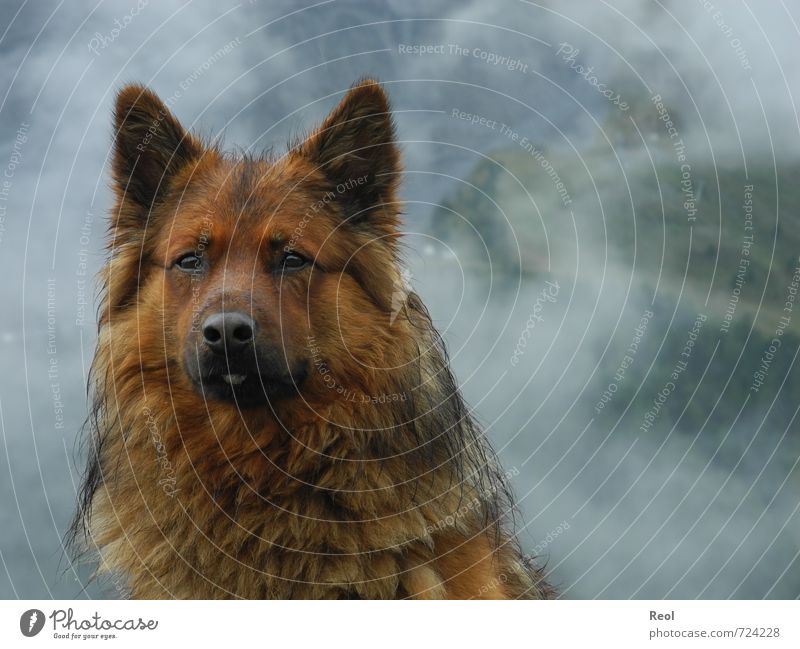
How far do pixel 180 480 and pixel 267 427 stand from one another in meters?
0.70

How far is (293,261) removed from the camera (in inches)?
244

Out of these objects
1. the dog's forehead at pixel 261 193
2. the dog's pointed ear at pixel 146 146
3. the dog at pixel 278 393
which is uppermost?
the dog's pointed ear at pixel 146 146

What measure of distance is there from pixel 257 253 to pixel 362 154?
104cm

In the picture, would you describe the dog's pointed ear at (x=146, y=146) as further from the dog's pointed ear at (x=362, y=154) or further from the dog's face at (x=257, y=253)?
the dog's pointed ear at (x=362, y=154)

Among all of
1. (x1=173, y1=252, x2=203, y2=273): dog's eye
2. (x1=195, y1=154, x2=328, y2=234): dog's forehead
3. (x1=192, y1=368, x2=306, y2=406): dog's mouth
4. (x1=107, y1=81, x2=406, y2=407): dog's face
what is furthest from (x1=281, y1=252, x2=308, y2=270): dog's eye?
(x1=192, y1=368, x2=306, y2=406): dog's mouth

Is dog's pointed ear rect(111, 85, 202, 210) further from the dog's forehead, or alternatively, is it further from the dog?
the dog's forehead

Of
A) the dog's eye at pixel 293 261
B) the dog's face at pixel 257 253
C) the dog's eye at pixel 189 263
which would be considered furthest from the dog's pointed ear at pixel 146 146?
the dog's eye at pixel 293 261

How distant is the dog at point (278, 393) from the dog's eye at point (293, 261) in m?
0.01

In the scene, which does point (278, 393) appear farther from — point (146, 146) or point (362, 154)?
point (146, 146)

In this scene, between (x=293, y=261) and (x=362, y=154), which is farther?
(x=362, y=154)

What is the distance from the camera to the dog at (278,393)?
602 centimetres

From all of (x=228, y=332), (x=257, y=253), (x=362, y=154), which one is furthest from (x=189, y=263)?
(x=362, y=154)

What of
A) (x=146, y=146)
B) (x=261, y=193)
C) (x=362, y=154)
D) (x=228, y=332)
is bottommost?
(x=228, y=332)
